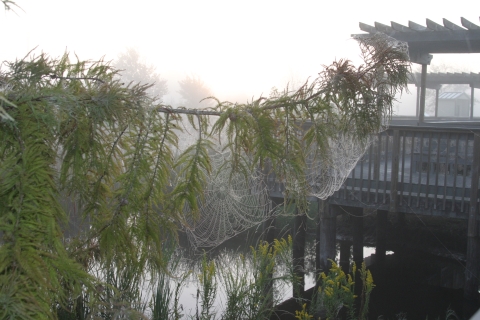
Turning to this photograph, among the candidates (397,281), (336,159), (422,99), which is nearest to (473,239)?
(397,281)

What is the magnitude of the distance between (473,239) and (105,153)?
559 cm

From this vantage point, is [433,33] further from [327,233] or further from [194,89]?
[194,89]

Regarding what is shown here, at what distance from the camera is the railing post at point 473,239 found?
17.9 ft

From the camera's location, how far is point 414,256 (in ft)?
27.6

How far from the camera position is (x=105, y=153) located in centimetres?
133

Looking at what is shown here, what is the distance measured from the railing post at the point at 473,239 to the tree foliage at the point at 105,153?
14.7 ft

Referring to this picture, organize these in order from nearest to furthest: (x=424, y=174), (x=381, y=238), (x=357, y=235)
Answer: (x=424, y=174)
(x=357, y=235)
(x=381, y=238)

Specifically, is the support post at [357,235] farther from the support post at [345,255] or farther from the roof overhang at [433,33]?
the roof overhang at [433,33]

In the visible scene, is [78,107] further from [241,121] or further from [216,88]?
[216,88]

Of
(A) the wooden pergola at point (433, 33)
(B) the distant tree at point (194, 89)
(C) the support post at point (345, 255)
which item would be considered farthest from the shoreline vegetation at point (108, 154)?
(B) the distant tree at point (194, 89)

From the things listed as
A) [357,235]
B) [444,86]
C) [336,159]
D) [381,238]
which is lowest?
[381,238]

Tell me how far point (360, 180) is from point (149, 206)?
18.2 feet

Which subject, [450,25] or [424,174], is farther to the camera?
[450,25]

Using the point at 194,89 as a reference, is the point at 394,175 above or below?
below
